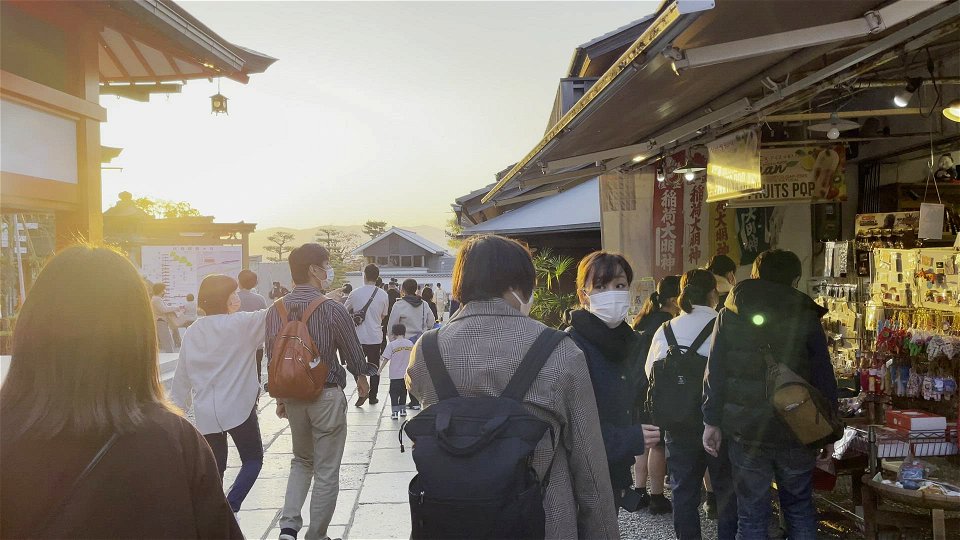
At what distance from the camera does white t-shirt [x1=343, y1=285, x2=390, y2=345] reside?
995 centimetres

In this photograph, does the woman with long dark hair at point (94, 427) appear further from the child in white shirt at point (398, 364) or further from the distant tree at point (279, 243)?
the distant tree at point (279, 243)

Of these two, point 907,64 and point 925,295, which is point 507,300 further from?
point 925,295

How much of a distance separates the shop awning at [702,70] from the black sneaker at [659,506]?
128 inches

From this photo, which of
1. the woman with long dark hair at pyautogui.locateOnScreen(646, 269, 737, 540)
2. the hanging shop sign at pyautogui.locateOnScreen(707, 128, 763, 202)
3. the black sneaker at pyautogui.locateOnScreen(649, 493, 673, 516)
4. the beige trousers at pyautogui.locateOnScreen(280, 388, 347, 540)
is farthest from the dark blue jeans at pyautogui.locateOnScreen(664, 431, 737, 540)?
the beige trousers at pyautogui.locateOnScreen(280, 388, 347, 540)

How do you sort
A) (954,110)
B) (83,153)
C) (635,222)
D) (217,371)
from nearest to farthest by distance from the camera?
(217,371) → (954,110) → (83,153) → (635,222)

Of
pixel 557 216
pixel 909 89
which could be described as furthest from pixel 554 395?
pixel 557 216

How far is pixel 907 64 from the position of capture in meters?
5.38

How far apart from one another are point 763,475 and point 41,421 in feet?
12.8

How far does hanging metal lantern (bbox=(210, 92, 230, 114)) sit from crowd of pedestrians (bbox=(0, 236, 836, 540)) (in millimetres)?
4571

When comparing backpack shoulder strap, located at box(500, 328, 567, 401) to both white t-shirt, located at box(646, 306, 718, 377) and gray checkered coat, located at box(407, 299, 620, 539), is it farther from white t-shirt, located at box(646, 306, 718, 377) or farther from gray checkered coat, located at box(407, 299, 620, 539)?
white t-shirt, located at box(646, 306, 718, 377)

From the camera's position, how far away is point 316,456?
492cm

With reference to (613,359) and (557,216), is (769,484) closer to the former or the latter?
(613,359)

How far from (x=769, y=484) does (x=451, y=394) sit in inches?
111

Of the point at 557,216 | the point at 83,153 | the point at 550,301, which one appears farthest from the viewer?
the point at 557,216
